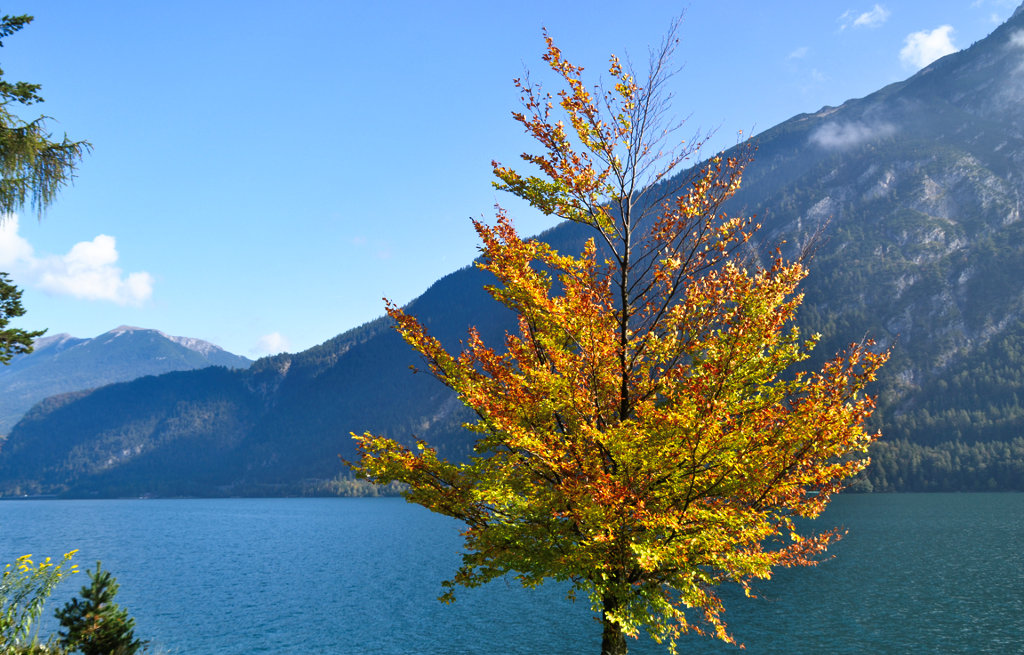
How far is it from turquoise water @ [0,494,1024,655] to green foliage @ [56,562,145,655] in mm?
10180

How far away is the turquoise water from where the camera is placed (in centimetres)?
3928

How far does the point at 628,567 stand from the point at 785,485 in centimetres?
314

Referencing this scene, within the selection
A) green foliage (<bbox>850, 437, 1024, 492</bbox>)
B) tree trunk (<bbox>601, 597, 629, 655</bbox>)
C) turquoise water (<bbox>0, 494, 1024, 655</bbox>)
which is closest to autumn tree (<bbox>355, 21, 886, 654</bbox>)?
tree trunk (<bbox>601, 597, 629, 655</bbox>)

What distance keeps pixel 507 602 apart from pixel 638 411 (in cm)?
4799

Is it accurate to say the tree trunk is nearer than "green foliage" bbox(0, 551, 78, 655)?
Yes

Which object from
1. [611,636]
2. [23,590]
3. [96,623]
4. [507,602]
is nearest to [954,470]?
[507,602]

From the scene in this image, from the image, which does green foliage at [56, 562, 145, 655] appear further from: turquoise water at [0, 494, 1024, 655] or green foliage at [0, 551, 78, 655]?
turquoise water at [0, 494, 1024, 655]

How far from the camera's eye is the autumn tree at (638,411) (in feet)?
35.0

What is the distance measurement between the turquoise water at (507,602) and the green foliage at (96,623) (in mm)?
10180

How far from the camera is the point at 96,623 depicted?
15.0m

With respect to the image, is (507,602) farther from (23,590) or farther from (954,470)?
(954,470)

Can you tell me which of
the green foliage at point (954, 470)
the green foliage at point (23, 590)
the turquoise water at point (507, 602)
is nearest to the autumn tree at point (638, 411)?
the turquoise water at point (507, 602)

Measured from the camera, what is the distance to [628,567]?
11305 mm

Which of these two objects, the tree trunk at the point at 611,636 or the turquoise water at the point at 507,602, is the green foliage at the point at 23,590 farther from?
the tree trunk at the point at 611,636
